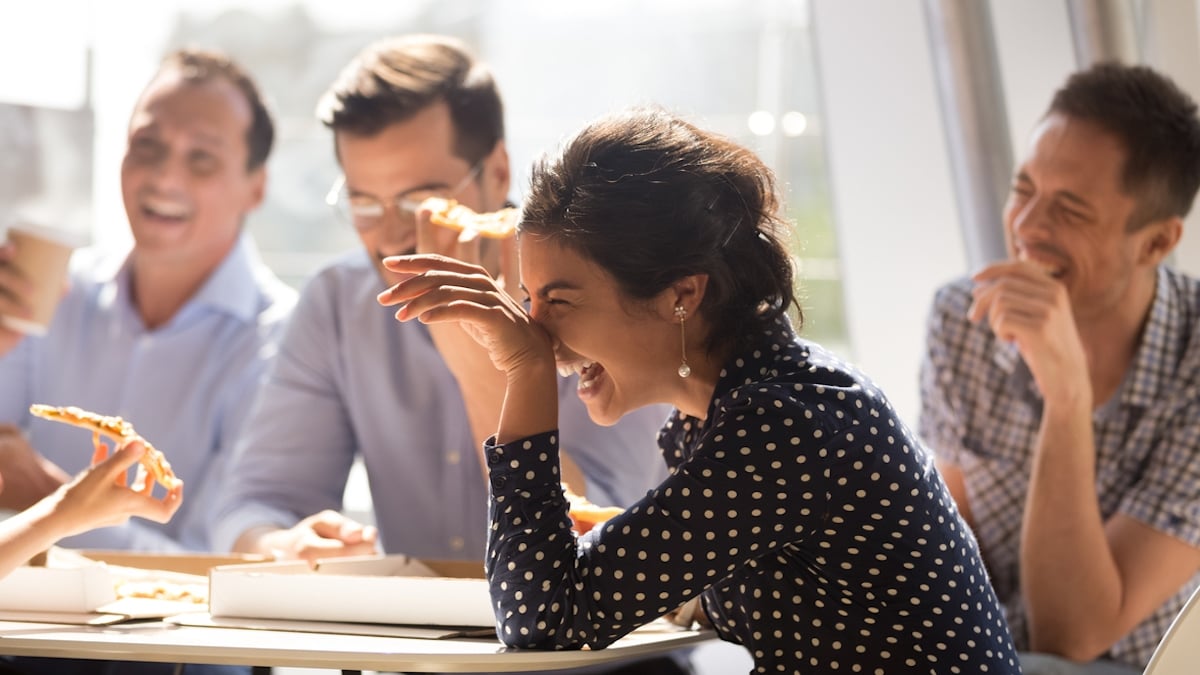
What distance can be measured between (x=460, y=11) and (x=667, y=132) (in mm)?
6229

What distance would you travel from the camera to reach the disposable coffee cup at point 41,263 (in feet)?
9.02

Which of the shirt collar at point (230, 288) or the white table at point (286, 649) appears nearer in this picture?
Result: the white table at point (286, 649)

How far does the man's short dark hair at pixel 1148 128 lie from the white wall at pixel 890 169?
118cm

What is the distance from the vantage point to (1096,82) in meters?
2.40

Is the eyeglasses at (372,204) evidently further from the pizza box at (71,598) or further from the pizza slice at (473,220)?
the pizza box at (71,598)

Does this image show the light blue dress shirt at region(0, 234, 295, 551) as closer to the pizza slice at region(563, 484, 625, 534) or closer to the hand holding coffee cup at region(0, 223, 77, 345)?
the hand holding coffee cup at region(0, 223, 77, 345)

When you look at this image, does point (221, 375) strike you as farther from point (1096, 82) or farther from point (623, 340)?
point (1096, 82)

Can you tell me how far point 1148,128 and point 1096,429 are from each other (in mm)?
557

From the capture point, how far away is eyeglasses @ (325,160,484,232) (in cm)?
242

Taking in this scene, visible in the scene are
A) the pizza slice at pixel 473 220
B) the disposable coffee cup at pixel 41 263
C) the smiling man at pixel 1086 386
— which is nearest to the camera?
the pizza slice at pixel 473 220

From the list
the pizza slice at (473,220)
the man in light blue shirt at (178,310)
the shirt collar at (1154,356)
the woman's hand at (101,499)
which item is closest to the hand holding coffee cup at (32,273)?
the man in light blue shirt at (178,310)

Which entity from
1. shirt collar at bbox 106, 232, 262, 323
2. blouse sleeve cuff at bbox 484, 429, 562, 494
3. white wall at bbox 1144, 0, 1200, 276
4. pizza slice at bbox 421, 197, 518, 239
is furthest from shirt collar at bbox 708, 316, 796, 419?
shirt collar at bbox 106, 232, 262, 323

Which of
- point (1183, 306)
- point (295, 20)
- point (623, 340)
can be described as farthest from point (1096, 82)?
point (295, 20)

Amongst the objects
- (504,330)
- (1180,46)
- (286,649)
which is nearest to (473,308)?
(504,330)
